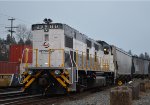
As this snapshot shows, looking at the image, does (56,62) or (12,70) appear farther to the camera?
(12,70)

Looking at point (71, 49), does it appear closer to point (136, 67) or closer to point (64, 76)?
point (64, 76)

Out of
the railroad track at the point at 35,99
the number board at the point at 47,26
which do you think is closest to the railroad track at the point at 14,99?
the railroad track at the point at 35,99

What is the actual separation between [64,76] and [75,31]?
3.69 m

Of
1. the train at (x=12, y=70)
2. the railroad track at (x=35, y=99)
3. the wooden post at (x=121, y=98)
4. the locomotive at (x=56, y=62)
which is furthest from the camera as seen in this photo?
the train at (x=12, y=70)

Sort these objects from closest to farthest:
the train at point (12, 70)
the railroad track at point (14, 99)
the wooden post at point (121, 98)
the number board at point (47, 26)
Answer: the wooden post at point (121, 98) → the railroad track at point (14, 99) → the number board at point (47, 26) → the train at point (12, 70)

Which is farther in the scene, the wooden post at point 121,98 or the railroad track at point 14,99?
the railroad track at point 14,99

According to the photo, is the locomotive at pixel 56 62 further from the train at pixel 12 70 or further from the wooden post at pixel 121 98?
the train at pixel 12 70

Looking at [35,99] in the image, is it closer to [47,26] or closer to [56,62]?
[56,62]

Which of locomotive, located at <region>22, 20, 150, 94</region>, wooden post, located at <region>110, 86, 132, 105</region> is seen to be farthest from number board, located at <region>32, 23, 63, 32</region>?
wooden post, located at <region>110, 86, 132, 105</region>

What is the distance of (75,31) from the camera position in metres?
16.7

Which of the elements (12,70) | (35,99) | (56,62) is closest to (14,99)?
(35,99)

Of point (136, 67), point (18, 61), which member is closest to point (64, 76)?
point (18, 61)

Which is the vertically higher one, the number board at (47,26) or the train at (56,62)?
the number board at (47,26)

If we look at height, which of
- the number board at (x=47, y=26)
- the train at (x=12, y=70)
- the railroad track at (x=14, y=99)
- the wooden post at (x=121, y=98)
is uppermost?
the number board at (x=47, y=26)
